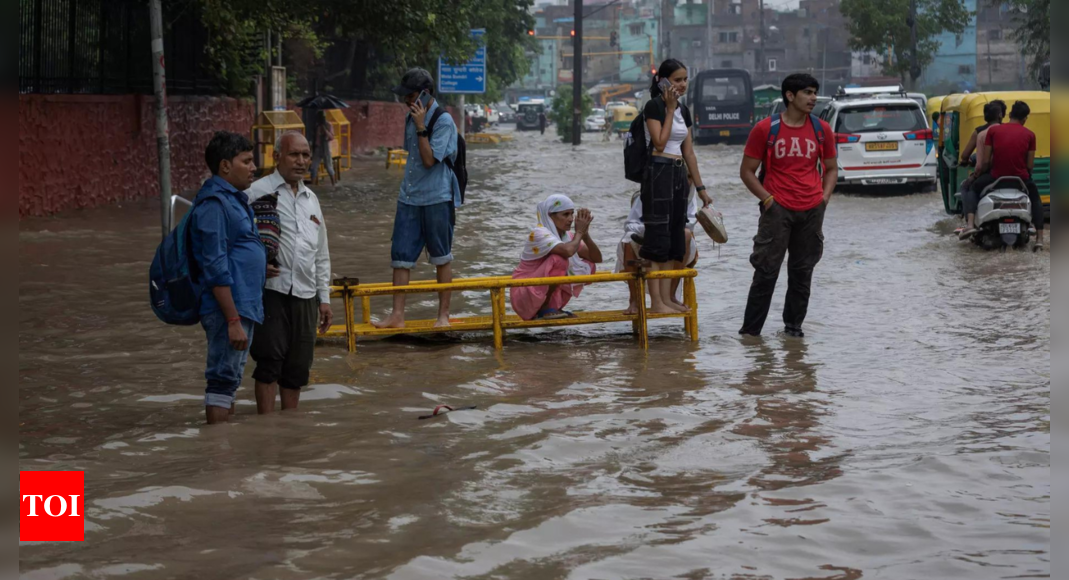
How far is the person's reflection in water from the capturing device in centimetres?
579

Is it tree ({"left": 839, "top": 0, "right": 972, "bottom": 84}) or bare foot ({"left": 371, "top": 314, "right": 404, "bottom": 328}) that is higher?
tree ({"left": 839, "top": 0, "right": 972, "bottom": 84})

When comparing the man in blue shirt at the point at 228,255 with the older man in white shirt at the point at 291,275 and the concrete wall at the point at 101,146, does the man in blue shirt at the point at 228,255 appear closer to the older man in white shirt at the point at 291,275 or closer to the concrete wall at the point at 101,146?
the older man in white shirt at the point at 291,275

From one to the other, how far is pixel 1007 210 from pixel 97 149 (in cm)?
1166

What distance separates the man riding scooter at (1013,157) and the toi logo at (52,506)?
10824 mm

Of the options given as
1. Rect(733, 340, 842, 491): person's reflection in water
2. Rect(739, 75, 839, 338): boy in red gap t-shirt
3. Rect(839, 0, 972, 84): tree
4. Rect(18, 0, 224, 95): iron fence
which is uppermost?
Rect(839, 0, 972, 84): tree

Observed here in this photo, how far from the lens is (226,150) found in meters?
6.03

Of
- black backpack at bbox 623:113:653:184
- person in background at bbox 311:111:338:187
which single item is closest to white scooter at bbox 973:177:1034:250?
black backpack at bbox 623:113:653:184

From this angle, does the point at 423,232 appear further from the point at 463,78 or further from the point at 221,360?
the point at 463,78

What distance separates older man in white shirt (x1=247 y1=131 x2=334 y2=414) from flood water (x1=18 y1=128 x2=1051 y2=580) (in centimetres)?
34

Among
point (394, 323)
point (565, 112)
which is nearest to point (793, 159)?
point (394, 323)

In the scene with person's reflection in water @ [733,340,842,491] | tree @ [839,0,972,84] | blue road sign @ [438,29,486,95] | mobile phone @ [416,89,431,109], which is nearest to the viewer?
person's reflection in water @ [733,340,842,491]

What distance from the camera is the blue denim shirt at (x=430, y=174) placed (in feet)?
28.6

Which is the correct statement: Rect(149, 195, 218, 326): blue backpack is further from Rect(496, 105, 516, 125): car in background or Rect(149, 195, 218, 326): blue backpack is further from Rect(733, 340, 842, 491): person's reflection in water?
Rect(496, 105, 516, 125): car in background

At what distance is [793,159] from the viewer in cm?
903
